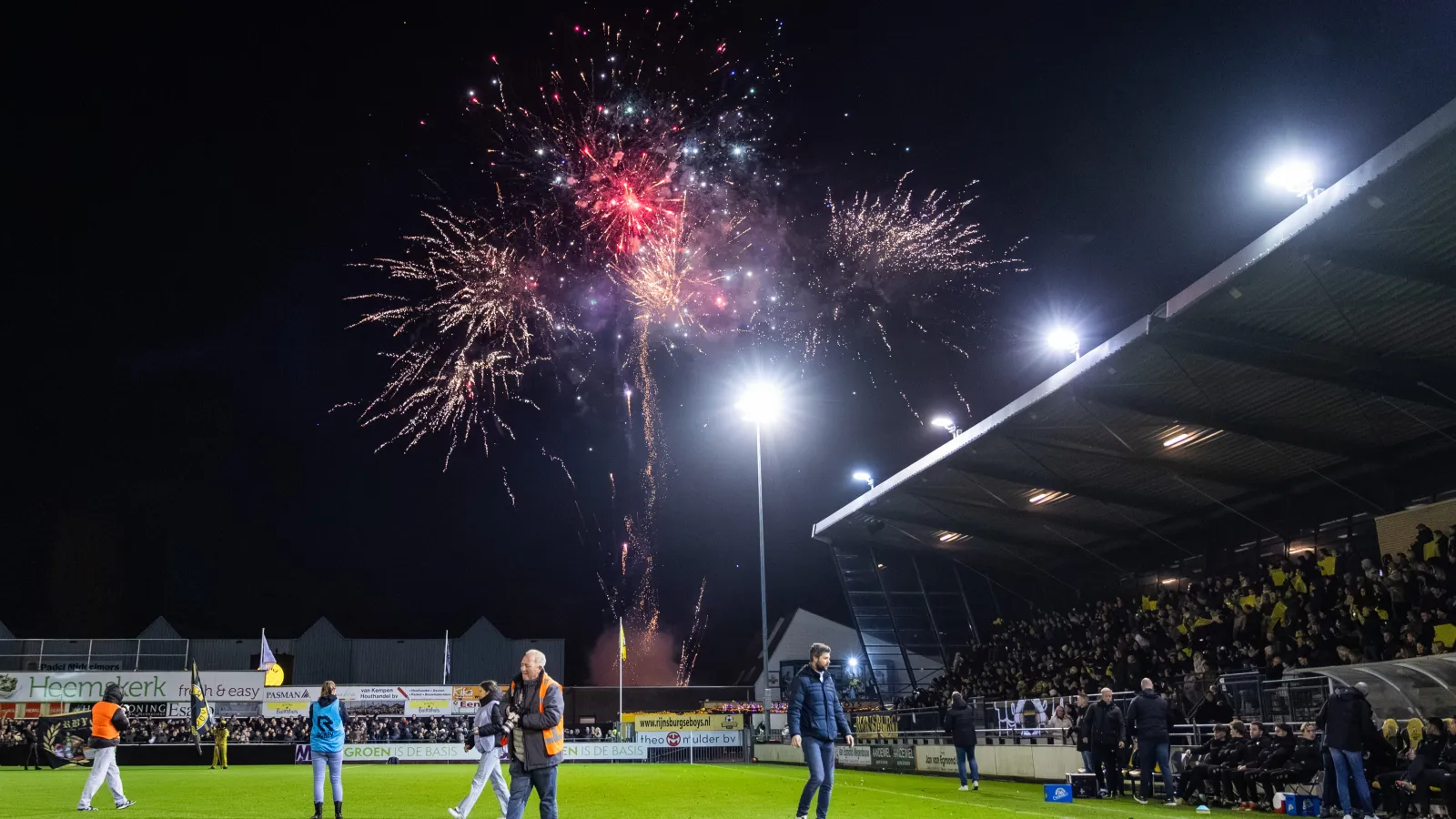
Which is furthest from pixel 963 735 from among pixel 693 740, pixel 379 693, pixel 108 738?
pixel 379 693

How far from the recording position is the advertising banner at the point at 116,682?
48156 mm

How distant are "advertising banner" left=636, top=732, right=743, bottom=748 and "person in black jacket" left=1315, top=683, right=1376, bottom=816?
101ft

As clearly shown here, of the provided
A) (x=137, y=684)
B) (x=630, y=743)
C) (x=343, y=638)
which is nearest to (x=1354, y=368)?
(x=630, y=743)

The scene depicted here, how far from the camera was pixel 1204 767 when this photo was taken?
1656 centimetres

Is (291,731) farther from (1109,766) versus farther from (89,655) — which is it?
(1109,766)

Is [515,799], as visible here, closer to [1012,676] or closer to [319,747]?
[319,747]

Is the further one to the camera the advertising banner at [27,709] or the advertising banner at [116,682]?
the advertising banner at [116,682]

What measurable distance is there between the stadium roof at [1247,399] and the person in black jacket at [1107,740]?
6.67 m

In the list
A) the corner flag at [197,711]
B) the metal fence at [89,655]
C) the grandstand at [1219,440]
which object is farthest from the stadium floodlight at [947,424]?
the metal fence at [89,655]

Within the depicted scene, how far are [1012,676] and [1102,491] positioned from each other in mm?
8991

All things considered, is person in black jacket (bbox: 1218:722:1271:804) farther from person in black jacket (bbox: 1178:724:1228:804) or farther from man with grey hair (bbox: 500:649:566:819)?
man with grey hair (bbox: 500:649:566:819)

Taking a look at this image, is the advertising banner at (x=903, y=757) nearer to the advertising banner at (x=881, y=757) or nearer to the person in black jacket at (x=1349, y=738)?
the advertising banner at (x=881, y=757)

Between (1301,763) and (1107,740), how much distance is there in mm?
3727

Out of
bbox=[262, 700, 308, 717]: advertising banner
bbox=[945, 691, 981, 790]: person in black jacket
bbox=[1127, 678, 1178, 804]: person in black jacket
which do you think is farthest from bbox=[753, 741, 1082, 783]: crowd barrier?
bbox=[262, 700, 308, 717]: advertising banner
